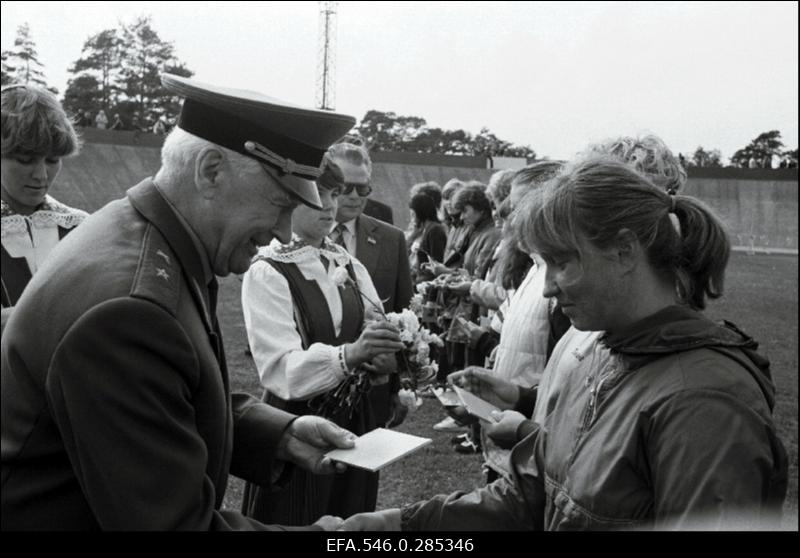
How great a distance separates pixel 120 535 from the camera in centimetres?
168

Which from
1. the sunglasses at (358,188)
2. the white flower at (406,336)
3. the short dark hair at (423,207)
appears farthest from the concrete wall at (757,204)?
the white flower at (406,336)

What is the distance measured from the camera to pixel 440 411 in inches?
316

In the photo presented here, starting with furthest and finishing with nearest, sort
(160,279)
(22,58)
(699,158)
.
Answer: (699,158) < (22,58) < (160,279)

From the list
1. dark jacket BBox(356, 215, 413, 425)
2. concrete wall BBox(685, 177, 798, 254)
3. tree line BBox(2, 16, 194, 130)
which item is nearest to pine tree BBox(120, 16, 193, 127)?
tree line BBox(2, 16, 194, 130)

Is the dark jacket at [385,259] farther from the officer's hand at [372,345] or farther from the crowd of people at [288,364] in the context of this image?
the crowd of people at [288,364]

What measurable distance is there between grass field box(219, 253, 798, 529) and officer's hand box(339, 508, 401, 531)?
3.08m

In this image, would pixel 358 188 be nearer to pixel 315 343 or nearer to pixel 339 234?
pixel 339 234

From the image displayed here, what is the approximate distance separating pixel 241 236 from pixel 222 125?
0.31 m

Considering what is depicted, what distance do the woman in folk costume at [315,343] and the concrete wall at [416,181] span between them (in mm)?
28521

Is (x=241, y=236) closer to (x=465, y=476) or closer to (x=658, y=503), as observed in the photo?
(x=658, y=503)

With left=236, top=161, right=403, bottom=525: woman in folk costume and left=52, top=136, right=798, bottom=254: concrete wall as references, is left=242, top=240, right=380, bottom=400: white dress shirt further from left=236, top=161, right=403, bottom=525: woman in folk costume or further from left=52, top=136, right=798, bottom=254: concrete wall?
left=52, top=136, right=798, bottom=254: concrete wall

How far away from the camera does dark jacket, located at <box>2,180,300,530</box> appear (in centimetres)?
161

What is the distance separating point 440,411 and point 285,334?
16.3 ft

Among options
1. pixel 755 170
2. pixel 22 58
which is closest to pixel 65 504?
pixel 22 58
